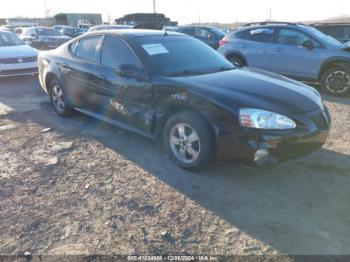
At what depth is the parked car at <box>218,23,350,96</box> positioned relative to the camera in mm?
7598

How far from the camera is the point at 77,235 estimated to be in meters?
2.88

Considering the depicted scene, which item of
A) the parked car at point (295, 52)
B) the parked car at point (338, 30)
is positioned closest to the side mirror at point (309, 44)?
the parked car at point (295, 52)

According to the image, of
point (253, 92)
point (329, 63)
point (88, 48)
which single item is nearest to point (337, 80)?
point (329, 63)

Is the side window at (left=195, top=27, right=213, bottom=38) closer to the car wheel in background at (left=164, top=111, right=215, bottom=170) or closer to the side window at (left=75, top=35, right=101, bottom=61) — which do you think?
the side window at (left=75, top=35, right=101, bottom=61)

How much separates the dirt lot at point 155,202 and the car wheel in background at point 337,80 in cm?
308

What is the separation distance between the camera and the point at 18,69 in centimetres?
965

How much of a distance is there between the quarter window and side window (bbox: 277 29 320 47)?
510cm

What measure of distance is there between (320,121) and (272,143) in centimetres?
73

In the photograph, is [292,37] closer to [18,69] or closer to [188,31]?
[18,69]

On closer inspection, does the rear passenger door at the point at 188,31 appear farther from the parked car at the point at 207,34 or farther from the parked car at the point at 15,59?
the parked car at the point at 15,59

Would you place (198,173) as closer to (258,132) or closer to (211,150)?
(211,150)

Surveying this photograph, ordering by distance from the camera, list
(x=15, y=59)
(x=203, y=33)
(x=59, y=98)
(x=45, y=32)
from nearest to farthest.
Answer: (x=59, y=98), (x=15, y=59), (x=203, y=33), (x=45, y=32)

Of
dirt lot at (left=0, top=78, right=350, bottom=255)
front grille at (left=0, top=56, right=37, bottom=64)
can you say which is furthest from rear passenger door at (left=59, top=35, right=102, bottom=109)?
front grille at (left=0, top=56, right=37, bottom=64)

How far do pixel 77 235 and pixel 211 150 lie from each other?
1.59 meters
